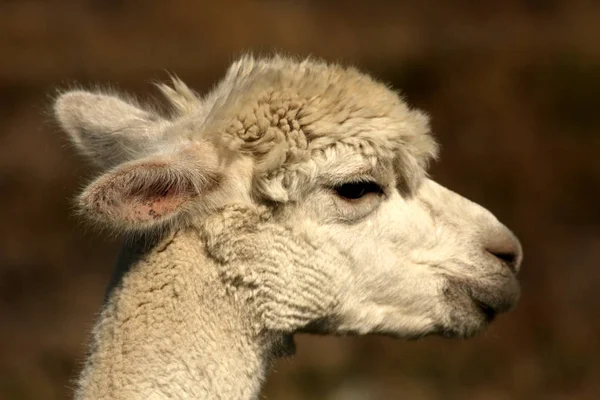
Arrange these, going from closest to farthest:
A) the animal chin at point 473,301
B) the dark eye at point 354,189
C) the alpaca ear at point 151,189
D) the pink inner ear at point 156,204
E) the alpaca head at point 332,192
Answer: the alpaca ear at point 151,189 → the pink inner ear at point 156,204 → the alpaca head at point 332,192 → the dark eye at point 354,189 → the animal chin at point 473,301

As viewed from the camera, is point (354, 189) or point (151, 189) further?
point (354, 189)

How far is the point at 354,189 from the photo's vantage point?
3.80 metres

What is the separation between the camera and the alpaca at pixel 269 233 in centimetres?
349

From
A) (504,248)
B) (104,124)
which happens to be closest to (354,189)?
(504,248)

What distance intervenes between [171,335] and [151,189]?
1.54 ft

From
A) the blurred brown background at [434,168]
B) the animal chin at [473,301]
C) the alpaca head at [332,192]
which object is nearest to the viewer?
the alpaca head at [332,192]

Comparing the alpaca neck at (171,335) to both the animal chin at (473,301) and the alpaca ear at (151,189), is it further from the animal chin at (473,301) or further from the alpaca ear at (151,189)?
the animal chin at (473,301)

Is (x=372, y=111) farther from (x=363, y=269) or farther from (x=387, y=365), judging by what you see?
(x=387, y=365)

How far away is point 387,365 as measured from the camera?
9.77 meters

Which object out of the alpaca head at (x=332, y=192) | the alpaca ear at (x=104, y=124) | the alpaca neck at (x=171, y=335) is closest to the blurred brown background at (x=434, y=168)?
the alpaca ear at (x=104, y=124)

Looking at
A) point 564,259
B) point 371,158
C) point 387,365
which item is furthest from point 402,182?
point 564,259

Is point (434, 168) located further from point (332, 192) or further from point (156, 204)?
point (156, 204)

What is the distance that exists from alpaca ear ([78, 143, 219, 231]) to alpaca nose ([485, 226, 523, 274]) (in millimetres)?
1057

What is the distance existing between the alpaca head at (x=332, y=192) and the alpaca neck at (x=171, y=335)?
0.12 metres
